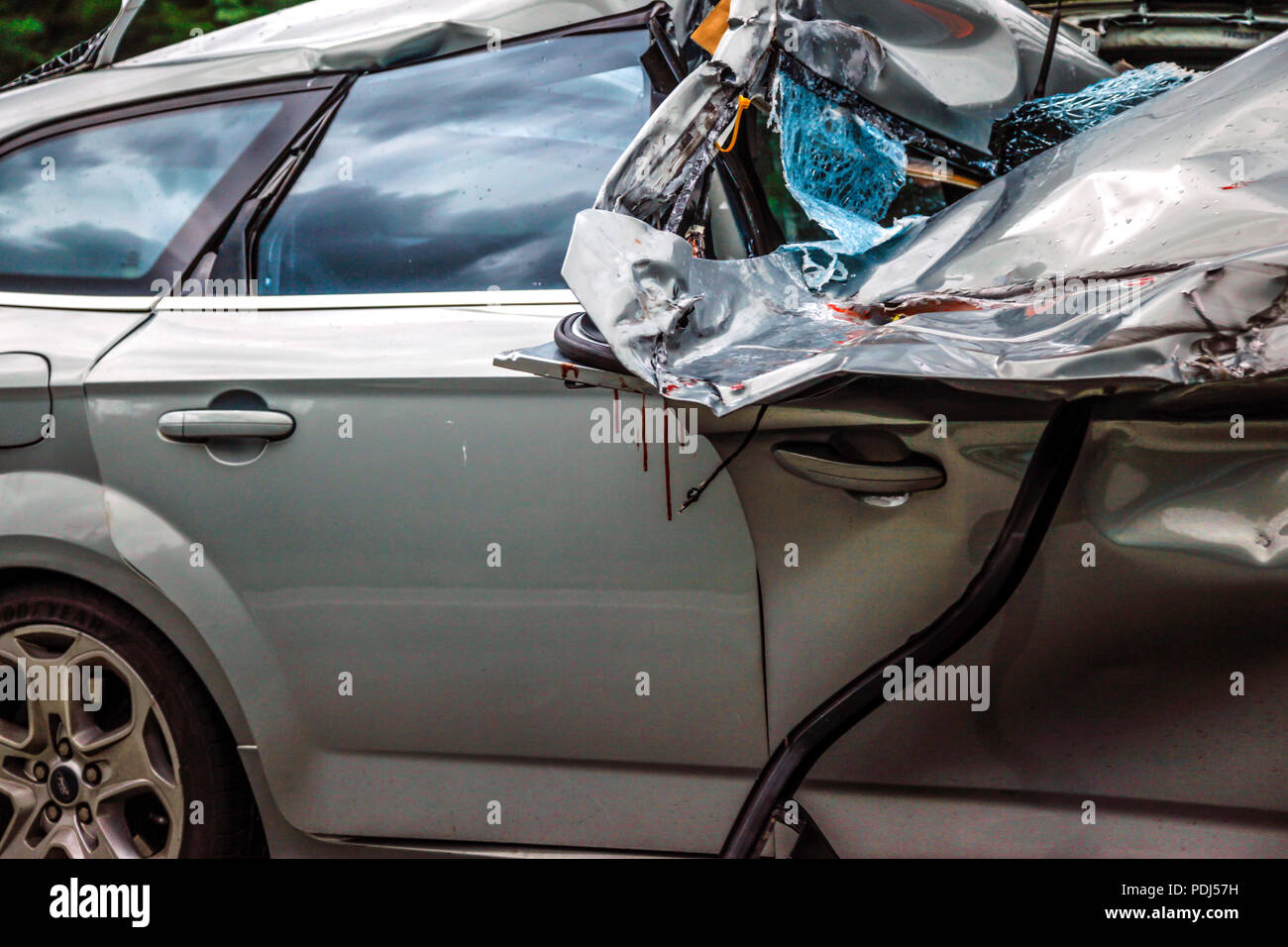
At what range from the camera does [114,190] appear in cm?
219

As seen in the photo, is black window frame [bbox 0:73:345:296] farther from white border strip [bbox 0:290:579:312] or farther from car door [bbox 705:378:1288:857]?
car door [bbox 705:378:1288:857]

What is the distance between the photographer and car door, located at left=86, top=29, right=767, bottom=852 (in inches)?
70.4

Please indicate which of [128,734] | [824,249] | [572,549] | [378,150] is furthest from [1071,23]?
[128,734]

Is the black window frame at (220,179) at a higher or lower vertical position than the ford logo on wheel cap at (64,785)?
higher

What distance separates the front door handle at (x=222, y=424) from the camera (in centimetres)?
193

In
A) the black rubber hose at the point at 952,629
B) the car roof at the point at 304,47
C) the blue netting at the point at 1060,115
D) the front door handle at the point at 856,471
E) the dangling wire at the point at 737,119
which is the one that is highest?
the car roof at the point at 304,47

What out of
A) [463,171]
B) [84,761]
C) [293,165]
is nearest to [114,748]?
[84,761]

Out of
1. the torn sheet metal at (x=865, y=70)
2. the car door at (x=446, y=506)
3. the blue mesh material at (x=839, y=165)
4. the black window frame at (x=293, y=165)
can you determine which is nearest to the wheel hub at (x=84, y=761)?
the car door at (x=446, y=506)

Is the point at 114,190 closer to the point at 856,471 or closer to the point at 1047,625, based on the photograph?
the point at 856,471

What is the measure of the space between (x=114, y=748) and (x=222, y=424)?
628mm

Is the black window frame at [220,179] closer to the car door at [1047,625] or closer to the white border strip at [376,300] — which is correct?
the white border strip at [376,300]

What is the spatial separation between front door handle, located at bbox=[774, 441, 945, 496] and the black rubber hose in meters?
0.12

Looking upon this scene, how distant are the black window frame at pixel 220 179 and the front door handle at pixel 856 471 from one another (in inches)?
42.9

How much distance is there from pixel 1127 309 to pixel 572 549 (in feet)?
2.74
